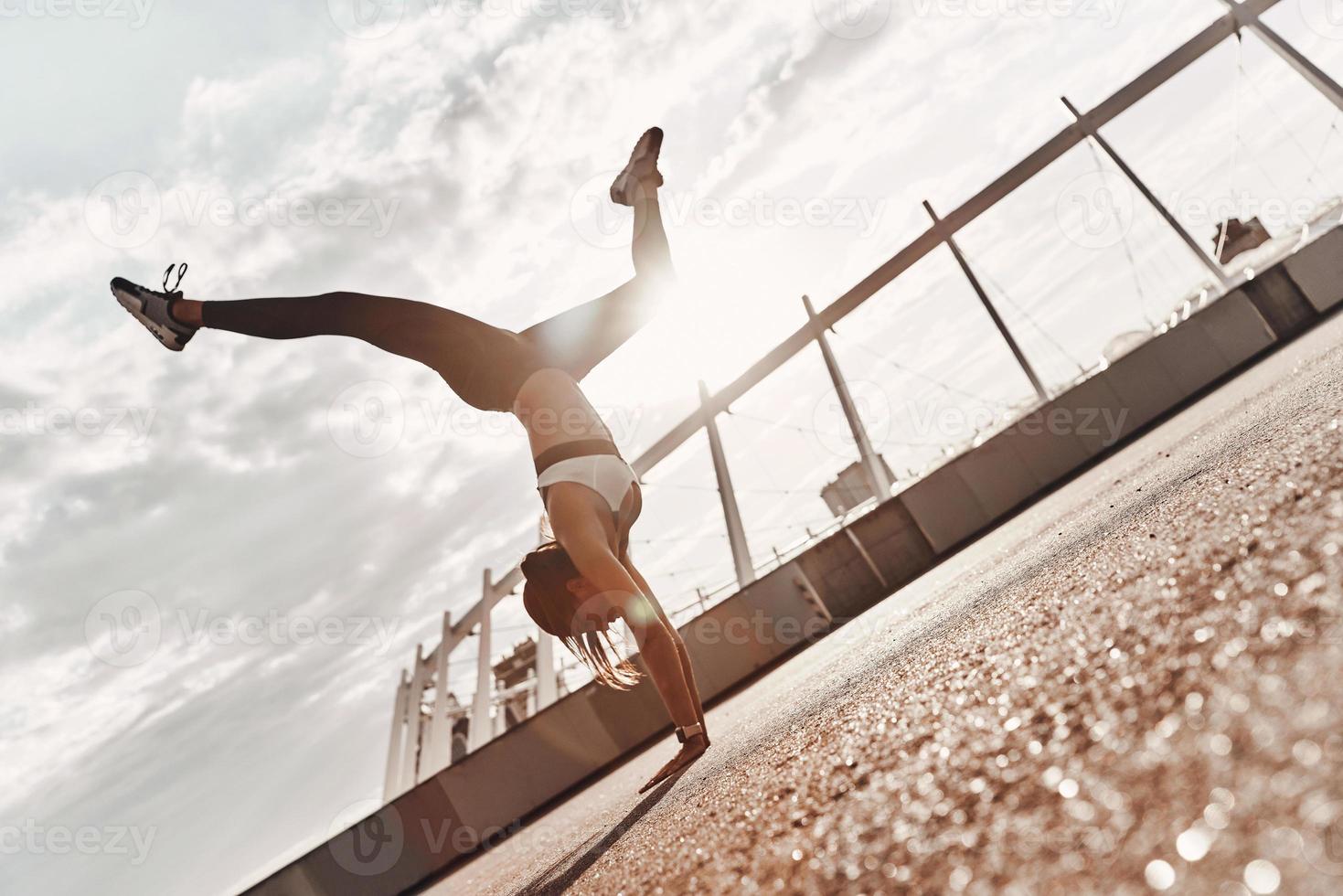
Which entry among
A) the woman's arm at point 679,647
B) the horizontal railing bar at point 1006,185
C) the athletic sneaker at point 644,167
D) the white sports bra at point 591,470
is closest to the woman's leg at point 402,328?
the white sports bra at point 591,470

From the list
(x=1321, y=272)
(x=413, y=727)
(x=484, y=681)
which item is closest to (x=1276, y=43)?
(x=1321, y=272)

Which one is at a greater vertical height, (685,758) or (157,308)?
(157,308)

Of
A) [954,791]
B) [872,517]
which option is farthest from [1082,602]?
[872,517]

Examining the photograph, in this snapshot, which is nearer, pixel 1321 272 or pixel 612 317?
pixel 612 317

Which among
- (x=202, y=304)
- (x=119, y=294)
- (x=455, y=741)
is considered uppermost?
(x=119, y=294)

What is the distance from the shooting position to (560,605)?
2203mm

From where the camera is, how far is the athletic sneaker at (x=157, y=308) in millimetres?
3043

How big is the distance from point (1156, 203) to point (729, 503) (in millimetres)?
13621

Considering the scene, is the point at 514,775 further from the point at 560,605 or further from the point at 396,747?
the point at 396,747

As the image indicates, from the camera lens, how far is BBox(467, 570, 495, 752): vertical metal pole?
17.6 meters

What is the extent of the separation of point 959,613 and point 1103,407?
25.9 ft

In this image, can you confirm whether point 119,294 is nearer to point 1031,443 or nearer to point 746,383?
point 1031,443

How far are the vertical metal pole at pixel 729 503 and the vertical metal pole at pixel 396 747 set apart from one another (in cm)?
2098

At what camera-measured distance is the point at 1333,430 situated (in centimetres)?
126
